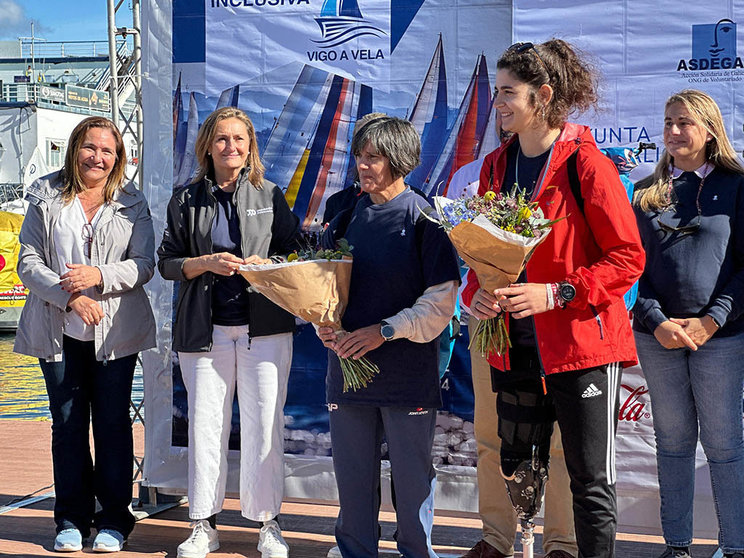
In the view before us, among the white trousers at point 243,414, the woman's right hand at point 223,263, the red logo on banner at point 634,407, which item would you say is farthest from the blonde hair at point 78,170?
the red logo on banner at point 634,407

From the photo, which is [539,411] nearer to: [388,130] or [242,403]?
[388,130]

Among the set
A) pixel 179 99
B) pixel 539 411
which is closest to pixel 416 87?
pixel 179 99

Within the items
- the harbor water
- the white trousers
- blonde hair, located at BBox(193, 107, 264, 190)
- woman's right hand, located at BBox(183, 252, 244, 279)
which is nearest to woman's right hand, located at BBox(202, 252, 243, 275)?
woman's right hand, located at BBox(183, 252, 244, 279)

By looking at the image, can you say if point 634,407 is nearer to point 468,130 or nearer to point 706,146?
point 706,146

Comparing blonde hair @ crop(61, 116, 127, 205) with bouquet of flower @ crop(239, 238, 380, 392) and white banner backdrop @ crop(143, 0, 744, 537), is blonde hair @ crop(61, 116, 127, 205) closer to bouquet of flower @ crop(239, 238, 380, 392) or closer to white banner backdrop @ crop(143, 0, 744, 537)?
white banner backdrop @ crop(143, 0, 744, 537)

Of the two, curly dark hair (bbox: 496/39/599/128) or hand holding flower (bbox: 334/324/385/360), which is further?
hand holding flower (bbox: 334/324/385/360)

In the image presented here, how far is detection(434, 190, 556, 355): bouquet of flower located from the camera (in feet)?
7.78

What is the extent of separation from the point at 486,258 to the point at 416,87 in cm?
166

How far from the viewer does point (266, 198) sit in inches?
143

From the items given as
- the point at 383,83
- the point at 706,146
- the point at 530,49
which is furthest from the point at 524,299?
the point at 383,83

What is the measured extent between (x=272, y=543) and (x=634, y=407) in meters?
1.63

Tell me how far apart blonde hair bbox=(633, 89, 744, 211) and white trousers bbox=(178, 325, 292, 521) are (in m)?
1.55

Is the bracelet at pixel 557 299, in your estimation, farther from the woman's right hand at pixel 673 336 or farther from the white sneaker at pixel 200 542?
the white sneaker at pixel 200 542

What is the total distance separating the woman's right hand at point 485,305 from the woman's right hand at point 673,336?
2.68ft
